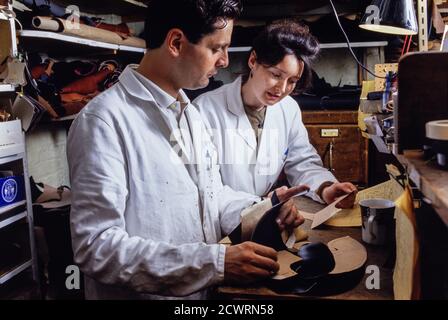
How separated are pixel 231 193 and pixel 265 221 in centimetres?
32

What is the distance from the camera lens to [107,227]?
0.88m

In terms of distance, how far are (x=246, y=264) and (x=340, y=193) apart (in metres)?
0.62

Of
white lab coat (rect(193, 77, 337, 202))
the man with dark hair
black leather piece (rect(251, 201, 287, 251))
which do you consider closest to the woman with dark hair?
white lab coat (rect(193, 77, 337, 202))

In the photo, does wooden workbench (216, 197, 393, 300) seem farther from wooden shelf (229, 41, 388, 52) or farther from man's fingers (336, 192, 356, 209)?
wooden shelf (229, 41, 388, 52)

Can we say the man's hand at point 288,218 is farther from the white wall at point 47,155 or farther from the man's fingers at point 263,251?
the white wall at point 47,155

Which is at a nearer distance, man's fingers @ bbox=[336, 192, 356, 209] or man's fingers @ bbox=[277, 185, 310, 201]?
man's fingers @ bbox=[277, 185, 310, 201]

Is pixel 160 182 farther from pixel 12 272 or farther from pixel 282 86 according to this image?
Answer: pixel 12 272

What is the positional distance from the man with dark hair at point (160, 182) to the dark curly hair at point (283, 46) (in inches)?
27.4

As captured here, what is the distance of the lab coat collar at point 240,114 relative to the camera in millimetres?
1815

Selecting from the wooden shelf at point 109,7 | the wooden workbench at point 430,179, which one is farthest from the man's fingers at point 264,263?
the wooden shelf at point 109,7

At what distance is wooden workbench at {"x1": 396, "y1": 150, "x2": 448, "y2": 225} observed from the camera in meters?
0.54

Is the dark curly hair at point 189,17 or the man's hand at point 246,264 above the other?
the dark curly hair at point 189,17

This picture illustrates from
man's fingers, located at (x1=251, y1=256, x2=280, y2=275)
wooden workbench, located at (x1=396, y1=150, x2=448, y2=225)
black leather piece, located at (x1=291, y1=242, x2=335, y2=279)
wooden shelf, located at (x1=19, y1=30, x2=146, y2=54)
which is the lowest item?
black leather piece, located at (x1=291, y1=242, x2=335, y2=279)

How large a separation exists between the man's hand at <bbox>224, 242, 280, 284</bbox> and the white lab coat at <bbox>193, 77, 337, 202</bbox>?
877mm
